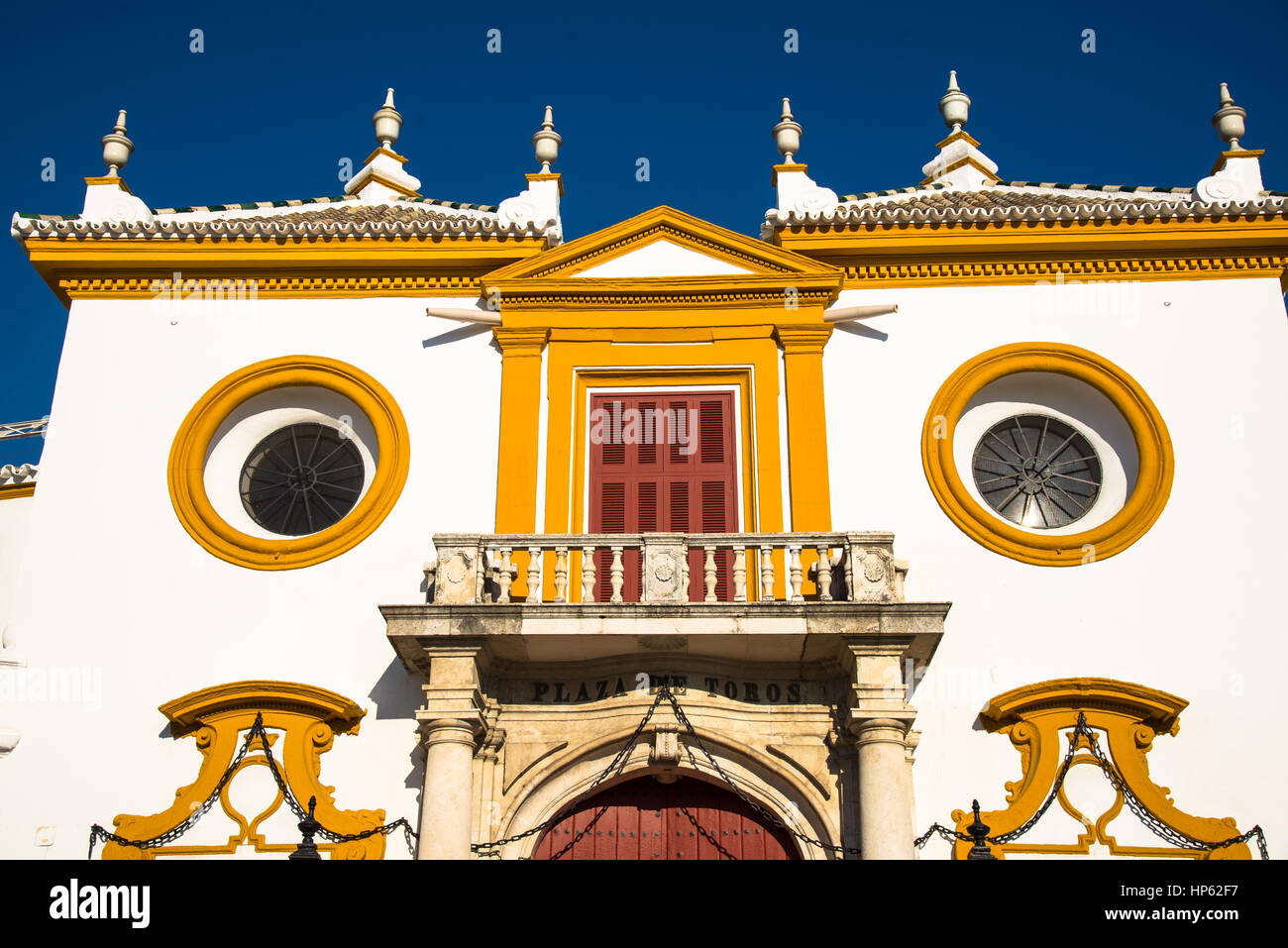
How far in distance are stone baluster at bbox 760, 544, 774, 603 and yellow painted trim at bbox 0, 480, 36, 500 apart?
860cm

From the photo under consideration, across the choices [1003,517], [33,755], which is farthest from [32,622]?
[1003,517]

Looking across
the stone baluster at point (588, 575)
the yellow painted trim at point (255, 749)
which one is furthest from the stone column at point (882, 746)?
the yellow painted trim at point (255, 749)

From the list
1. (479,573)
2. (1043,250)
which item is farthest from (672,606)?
(1043,250)

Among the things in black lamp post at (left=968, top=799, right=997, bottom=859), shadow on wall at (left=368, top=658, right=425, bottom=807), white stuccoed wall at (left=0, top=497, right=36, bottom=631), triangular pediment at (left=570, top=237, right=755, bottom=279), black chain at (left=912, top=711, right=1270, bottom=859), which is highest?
triangular pediment at (left=570, top=237, right=755, bottom=279)

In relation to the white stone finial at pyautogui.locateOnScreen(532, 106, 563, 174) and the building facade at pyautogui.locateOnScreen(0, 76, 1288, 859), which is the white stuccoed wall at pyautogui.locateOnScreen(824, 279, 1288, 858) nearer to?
the building facade at pyautogui.locateOnScreen(0, 76, 1288, 859)

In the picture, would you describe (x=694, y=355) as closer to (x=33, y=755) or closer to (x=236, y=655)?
(x=236, y=655)

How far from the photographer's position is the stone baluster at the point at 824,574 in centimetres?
1262

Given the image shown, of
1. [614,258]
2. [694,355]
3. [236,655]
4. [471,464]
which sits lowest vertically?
[236,655]

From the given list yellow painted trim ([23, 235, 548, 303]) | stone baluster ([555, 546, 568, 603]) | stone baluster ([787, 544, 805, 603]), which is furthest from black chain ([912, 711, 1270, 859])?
yellow painted trim ([23, 235, 548, 303])

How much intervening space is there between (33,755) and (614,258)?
782 cm

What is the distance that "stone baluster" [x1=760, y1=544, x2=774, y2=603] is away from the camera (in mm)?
12664

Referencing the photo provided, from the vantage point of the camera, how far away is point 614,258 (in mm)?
15680

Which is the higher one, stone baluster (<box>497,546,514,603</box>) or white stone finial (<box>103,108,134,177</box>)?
white stone finial (<box>103,108,134,177</box>)
